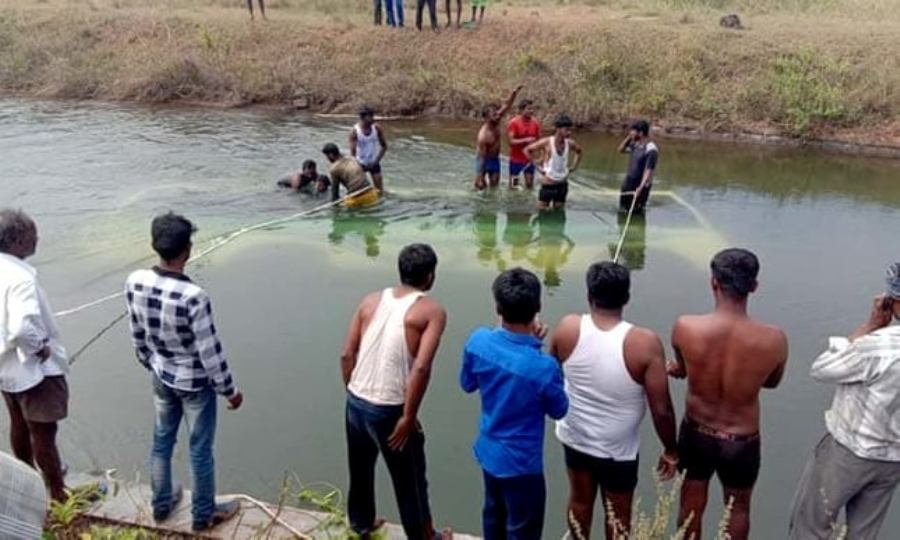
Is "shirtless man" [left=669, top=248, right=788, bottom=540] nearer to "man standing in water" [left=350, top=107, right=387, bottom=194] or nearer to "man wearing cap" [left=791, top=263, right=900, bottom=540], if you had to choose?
"man wearing cap" [left=791, top=263, right=900, bottom=540]

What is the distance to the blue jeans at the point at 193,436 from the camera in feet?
12.6

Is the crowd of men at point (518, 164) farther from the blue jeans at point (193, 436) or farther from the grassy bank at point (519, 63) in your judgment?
the grassy bank at point (519, 63)

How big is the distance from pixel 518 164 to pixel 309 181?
287 cm

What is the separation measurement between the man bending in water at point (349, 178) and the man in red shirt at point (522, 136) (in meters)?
2.07

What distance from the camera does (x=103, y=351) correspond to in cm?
677

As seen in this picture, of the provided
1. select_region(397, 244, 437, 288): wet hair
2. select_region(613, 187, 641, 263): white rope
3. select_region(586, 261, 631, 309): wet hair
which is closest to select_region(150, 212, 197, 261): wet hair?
select_region(397, 244, 437, 288): wet hair

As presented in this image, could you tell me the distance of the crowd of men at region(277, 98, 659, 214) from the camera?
9797 mm

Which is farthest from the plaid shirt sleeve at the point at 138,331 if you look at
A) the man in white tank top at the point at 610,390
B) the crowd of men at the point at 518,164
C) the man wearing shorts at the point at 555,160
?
the man wearing shorts at the point at 555,160

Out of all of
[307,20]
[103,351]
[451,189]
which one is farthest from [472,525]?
[307,20]

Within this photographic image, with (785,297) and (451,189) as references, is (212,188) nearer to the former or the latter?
(451,189)

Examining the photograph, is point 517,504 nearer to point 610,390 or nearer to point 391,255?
point 610,390

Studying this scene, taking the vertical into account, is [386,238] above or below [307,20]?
below

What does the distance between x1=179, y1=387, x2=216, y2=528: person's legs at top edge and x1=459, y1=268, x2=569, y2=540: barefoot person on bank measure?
4.27ft

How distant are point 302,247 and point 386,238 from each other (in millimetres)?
1002
